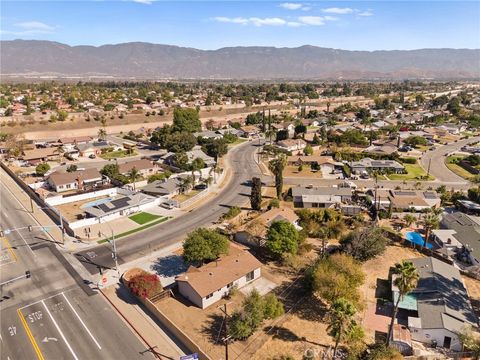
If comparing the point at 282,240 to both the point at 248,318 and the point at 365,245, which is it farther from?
the point at 248,318

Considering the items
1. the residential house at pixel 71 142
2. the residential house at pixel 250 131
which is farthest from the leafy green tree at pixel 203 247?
the residential house at pixel 250 131

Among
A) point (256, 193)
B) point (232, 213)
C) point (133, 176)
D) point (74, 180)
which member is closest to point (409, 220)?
point (256, 193)

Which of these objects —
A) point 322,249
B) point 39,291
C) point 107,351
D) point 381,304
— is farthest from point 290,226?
point 39,291

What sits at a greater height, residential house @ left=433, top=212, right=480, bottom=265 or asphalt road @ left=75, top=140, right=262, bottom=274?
residential house @ left=433, top=212, right=480, bottom=265

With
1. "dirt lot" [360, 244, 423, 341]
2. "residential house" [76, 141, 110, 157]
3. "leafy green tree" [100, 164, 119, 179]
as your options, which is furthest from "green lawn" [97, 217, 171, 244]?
"residential house" [76, 141, 110, 157]

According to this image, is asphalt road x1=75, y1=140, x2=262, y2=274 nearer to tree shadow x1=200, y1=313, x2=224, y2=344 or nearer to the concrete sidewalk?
the concrete sidewalk

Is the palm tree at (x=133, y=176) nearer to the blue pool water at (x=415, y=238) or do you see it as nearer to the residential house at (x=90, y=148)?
the residential house at (x=90, y=148)

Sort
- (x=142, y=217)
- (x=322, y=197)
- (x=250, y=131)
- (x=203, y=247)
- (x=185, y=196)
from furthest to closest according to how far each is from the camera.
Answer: (x=250, y=131)
(x=185, y=196)
(x=322, y=197)
(x=142, y=217)
(x=203, y=247)
